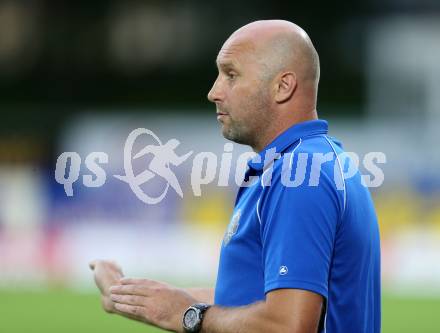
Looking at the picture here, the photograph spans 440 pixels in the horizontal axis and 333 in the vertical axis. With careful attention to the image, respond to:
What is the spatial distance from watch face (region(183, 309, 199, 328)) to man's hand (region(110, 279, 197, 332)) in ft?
0.07

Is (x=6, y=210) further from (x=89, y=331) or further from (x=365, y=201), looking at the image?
(x=365, y=201)

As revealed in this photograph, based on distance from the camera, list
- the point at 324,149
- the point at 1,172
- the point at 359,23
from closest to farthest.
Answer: the point at 324,149 → the point at 1,172 → the point at 359,23

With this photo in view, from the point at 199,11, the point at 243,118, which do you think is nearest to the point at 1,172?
the point at 199,11

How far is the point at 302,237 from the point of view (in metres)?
2.97

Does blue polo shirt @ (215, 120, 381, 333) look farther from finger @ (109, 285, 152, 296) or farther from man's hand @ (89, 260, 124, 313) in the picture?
man's hand @ (89, 260, 124, 313)

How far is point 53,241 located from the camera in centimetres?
Answer: 1429

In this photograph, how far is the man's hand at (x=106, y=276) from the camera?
3.60 meters

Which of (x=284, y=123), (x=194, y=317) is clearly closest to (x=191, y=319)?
(x=194, y=317)

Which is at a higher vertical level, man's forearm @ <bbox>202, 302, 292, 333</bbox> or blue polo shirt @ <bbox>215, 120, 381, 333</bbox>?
blue polo shirt @ <bbox>215, 120, 381, 333</bbox>

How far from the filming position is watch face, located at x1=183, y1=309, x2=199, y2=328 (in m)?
3.18

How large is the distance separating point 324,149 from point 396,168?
12.7 m

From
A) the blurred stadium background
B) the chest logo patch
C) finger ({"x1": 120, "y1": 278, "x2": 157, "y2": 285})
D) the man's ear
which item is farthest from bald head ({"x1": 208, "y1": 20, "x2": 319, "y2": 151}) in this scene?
the blurred stadium background

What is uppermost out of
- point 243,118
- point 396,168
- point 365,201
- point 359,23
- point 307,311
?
point 359,23

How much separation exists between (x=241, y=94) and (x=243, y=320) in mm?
802
